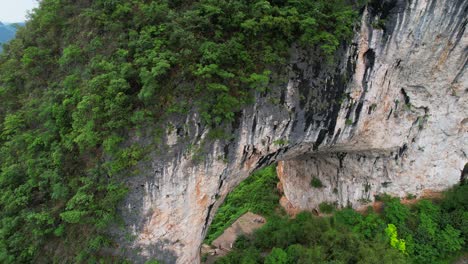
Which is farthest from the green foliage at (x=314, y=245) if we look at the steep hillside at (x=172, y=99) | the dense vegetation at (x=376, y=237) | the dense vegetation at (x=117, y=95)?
the dense vegetation at (x=117, y=95)

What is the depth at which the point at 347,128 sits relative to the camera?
920cm

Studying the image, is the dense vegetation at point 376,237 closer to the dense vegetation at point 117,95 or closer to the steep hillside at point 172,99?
the steep hillside at point 172,99

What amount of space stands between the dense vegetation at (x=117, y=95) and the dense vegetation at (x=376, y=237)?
5.14 m

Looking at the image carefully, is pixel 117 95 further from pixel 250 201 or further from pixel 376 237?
pixel 250 201

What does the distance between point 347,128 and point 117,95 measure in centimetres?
662

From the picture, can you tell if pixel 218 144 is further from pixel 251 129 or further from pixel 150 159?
pixel 150 159

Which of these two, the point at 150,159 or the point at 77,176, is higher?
the point at 150,159

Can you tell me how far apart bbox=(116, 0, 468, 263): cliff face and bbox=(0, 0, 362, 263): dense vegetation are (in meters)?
0.52

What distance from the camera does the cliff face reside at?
700 cm

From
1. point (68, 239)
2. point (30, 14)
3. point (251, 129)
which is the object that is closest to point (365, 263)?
point (251, 129)

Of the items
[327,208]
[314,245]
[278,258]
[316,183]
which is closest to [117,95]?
[278,258]

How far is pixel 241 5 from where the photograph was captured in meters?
7.11

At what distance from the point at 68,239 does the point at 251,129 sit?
4833mm

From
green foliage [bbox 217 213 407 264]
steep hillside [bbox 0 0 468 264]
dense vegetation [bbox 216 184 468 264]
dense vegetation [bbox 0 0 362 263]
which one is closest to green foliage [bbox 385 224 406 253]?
dense vegetation [bbox 216 184 468 264]
